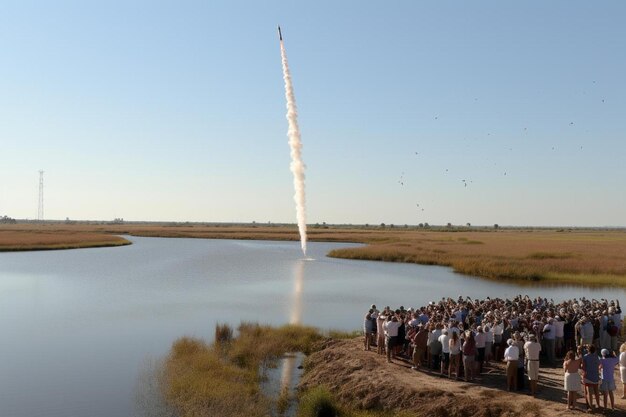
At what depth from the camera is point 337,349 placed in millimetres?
21328

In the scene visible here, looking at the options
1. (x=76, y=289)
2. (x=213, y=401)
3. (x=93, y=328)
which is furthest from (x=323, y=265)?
(x=213, y=401)

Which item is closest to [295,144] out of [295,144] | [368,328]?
[295,144]

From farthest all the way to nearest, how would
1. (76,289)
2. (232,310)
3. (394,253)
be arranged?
(394,253) < (76,289) < (232,310)

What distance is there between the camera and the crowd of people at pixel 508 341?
14219 mm

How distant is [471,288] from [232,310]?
19.8 meters

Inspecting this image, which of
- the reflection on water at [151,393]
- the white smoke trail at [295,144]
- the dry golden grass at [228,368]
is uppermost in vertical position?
the white smoke trail at [295,144]

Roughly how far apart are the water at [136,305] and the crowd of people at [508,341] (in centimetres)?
773

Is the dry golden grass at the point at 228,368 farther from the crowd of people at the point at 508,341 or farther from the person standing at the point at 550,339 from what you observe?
the person standing at the point at 550,339

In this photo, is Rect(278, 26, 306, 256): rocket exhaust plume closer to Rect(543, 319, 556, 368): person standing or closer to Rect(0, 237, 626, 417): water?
Rect(0, 237, 626, 417): water

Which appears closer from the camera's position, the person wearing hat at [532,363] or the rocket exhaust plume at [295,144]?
the person wearing hat at [532,363]

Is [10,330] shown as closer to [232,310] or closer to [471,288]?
[232,310]

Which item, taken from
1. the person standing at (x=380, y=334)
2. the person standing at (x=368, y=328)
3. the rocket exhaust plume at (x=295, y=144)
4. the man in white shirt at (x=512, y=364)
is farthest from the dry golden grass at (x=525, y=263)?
the man in white shirt at (x=512, y=364)

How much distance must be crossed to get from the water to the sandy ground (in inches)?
247

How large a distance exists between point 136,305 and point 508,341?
24022mm
